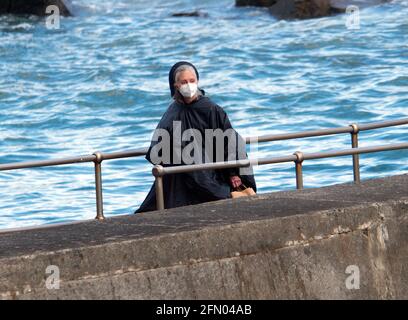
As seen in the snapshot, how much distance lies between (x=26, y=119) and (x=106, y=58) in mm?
6573

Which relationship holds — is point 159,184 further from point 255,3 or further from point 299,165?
point 255,3

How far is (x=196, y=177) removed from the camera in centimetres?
808

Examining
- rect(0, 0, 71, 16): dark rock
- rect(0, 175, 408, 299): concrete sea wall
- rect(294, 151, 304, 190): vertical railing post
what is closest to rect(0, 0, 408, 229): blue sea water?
rect(0, 0, 71, 16): dark rock

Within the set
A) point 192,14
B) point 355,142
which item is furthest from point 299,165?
point 192,14

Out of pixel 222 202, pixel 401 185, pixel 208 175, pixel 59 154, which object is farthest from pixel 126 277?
pixel 59 154

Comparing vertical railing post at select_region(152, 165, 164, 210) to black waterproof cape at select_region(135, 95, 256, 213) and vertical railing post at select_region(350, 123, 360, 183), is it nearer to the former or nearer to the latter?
black waterproof cape at select_region(135, 95, 256, 213)

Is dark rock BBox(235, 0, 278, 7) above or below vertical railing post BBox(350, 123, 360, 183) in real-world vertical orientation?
above

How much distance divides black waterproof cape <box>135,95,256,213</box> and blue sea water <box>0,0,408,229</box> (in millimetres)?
7239

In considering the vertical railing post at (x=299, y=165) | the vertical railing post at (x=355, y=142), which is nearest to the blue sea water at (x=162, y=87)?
the vertical railing post at (x=355, y=142)

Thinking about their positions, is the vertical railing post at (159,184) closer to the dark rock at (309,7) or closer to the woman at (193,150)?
the woman at (193,150)

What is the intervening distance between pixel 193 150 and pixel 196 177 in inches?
6.7

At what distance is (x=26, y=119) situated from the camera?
24297 mm

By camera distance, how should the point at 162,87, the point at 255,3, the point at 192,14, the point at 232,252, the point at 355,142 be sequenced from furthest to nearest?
the point at 192,14 < the point at 255,3 < the point at 162,87 < the point at 355,142 < the point at 232,252

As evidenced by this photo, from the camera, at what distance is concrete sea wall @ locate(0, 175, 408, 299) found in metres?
5.52
